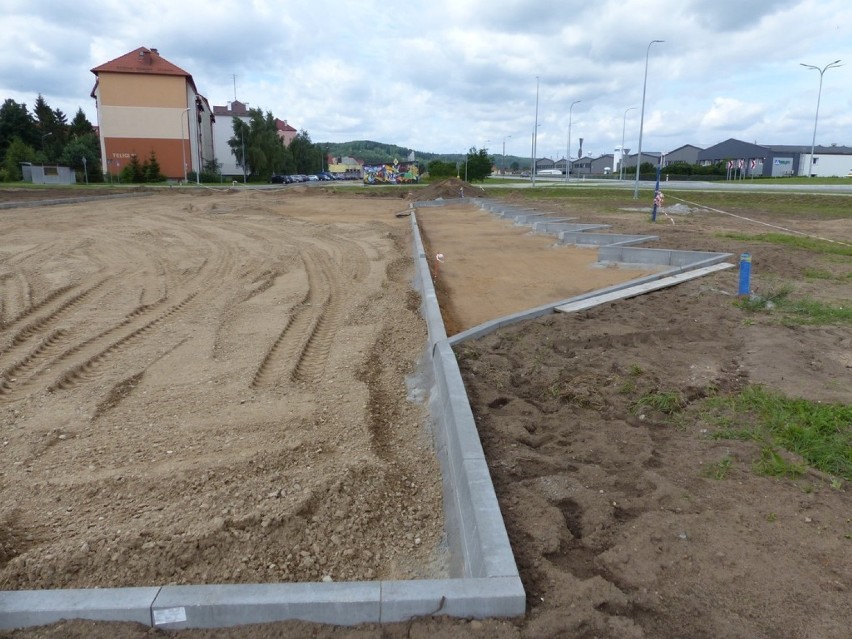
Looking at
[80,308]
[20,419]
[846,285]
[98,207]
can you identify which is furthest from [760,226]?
[98,207]

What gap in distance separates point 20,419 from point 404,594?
14.3ft

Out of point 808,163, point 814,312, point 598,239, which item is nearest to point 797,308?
point 814,312

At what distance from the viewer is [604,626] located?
2795 mm

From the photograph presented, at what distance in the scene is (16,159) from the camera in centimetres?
6259

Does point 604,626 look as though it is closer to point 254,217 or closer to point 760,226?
point 760,226

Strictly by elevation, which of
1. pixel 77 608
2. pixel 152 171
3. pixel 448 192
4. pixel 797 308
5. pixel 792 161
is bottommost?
pixel 77 608

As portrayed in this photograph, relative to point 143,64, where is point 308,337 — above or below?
below

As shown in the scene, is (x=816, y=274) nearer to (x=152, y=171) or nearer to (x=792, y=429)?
(x=792, y=429)

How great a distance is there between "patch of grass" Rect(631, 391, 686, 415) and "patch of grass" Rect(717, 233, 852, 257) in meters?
11.3

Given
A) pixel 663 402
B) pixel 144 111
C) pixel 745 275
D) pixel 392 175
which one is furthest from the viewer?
pixel 144 111

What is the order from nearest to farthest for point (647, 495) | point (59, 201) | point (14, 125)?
point (647, 495)
point (59, 201)
point (14, 125)

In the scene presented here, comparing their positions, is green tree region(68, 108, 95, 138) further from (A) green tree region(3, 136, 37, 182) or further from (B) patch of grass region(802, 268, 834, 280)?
(B) patch of grass region(802, 268, 834, 280)

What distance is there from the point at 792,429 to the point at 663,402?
1.00 metres

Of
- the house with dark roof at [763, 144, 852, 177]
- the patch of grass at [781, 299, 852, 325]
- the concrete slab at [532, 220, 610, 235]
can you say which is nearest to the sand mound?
the concrete slab at [532, 220, 610, 235]
